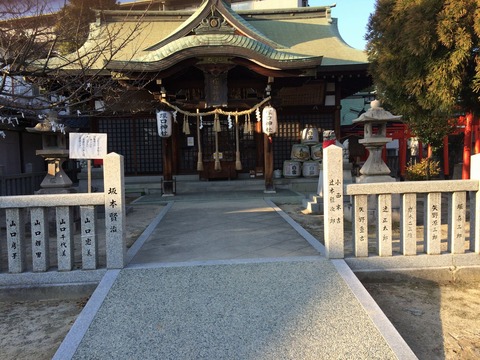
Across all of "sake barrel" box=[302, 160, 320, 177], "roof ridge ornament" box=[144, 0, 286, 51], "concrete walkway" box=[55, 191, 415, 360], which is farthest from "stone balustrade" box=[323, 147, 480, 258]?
"roof ridge ornament" box=[144, 0, 286, 51]

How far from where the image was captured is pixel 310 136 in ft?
44.5

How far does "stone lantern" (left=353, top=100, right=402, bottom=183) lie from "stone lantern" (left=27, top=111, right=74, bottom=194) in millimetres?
6435

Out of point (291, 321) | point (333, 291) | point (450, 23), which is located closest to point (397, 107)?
point (450, 23)

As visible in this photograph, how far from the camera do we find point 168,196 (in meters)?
12.0

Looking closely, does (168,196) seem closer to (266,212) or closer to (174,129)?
(174,129)

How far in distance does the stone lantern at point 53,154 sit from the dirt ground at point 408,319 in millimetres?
3921

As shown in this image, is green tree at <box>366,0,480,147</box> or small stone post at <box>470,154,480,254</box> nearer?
small stone post at <box>470,154,480,254</box>

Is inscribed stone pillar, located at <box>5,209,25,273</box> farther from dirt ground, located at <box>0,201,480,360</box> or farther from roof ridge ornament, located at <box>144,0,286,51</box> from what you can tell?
roof ridge ornament, located at <box>144,0,286,51</box>

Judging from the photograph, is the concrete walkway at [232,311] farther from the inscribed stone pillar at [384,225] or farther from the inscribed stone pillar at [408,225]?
the inscribed stone pillar at [408,225]

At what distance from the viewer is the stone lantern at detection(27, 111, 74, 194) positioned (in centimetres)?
754

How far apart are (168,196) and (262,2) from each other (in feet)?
79.0

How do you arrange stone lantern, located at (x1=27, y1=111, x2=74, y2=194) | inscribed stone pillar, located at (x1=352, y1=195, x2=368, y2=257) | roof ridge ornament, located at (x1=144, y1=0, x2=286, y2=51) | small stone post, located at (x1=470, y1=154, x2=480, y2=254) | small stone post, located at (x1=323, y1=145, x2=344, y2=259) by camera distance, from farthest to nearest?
roof ridge ornament, located at (x1=144, y1=0, x2=286, y2=51), stone lantern, located at (x1=27, y1=111, x2=74, y2=194), small stone post, located at (x1=470, y1=154, x2=480, y2=254), inscribed stone pillar, located at (x1=352, y1=195, x2=368, y2=257), small stone post, located at (x1=323, y1=145, x2=344, y2=259)

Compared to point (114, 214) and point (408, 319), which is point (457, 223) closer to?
point (408, 319)

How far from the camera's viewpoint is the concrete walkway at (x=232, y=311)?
2.88m
